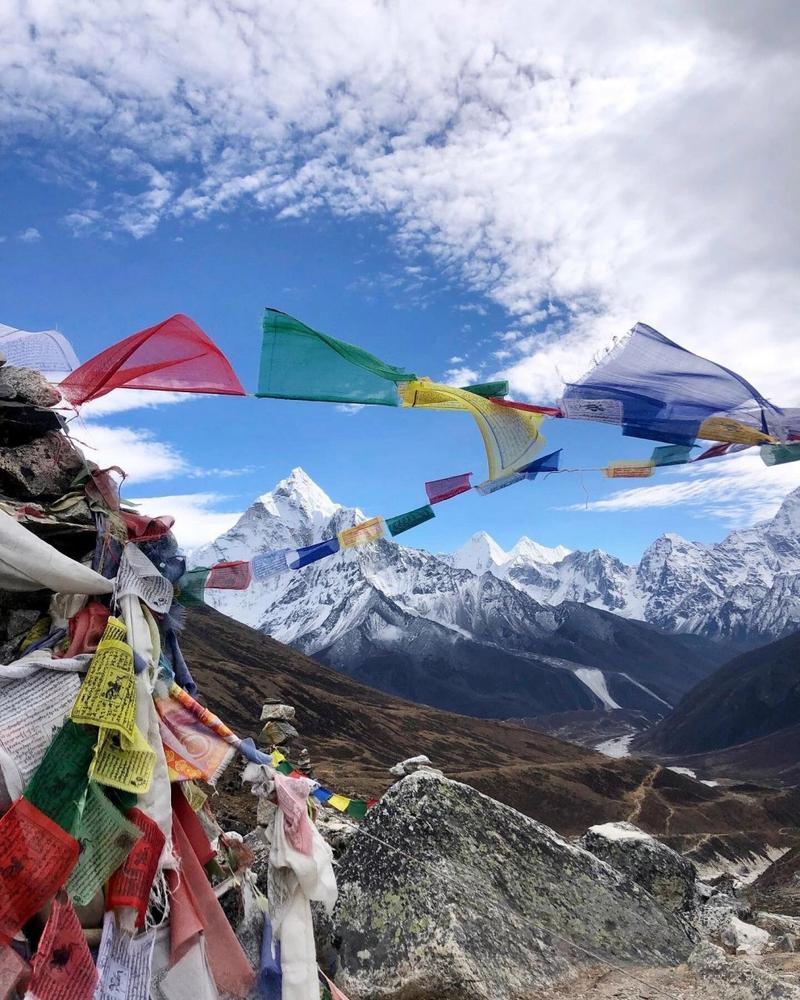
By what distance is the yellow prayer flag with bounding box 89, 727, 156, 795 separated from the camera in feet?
13.6

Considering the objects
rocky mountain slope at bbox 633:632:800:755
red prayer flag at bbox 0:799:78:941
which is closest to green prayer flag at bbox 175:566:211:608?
red prayer flag at bbox 0:799:78:941

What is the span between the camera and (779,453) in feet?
22.9

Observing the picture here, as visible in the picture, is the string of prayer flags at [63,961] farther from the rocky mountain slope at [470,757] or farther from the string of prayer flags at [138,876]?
the rocky mountain slope at [470,757]

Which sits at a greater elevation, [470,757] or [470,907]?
[470,907]

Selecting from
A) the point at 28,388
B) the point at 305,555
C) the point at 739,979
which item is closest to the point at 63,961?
the point at 28,388

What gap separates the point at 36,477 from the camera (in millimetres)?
5277

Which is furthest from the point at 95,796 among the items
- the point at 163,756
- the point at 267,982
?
the point at 267,982

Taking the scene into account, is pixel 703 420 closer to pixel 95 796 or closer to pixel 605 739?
pixel 95 796

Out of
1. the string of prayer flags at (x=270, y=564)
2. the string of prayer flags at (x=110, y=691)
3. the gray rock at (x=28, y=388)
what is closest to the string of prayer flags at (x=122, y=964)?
the string of prayer flags at (x=110, y=691)

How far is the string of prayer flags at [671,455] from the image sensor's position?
8.34m

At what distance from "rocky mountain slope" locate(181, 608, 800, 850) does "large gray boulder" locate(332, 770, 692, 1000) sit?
→ 38.9m

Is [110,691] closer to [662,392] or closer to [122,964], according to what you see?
[122,964]

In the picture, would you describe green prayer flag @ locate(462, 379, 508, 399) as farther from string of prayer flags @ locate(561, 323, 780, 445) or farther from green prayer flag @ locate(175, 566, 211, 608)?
green prayer flag @ locate(175, 566, 211, 608)

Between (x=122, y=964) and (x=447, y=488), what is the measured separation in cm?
666
